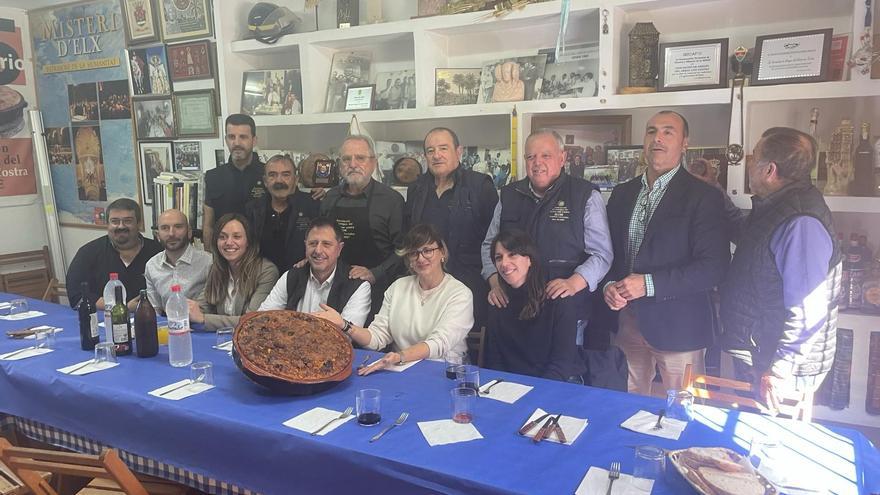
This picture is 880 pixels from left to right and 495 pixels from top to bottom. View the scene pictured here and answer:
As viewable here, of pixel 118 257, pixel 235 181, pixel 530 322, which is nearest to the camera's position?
pixel 530 322

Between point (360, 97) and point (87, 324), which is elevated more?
point (360, 97)

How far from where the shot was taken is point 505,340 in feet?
8.41

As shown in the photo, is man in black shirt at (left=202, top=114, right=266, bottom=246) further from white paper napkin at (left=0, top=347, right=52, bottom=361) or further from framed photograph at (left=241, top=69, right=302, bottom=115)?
white paper napkin at (left=0, top=347, right=52, bottom=361)

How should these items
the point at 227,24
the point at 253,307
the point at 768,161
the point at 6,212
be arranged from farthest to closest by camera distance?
the point at 6,212 → the point at 227,24 → the point at 253,307 → the point at 768,161

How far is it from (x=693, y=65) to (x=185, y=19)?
358 centimetres

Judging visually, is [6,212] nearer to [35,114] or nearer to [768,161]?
[35,114]

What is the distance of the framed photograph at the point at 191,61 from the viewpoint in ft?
15.4

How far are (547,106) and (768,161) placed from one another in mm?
1247

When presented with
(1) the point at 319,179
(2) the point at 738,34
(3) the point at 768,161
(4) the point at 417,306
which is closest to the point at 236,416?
(4) the point at 417,306

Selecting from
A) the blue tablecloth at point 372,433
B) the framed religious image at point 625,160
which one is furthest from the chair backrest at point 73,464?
the framed religious image at point 625,160

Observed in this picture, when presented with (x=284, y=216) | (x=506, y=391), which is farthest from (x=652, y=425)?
(x=284, y=216)

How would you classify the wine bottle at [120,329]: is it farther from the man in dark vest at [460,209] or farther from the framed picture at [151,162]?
the framed picture at [151,162]

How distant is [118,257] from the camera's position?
3.67 m

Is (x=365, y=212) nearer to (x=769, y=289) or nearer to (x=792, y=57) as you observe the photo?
(x=769, y=289)
